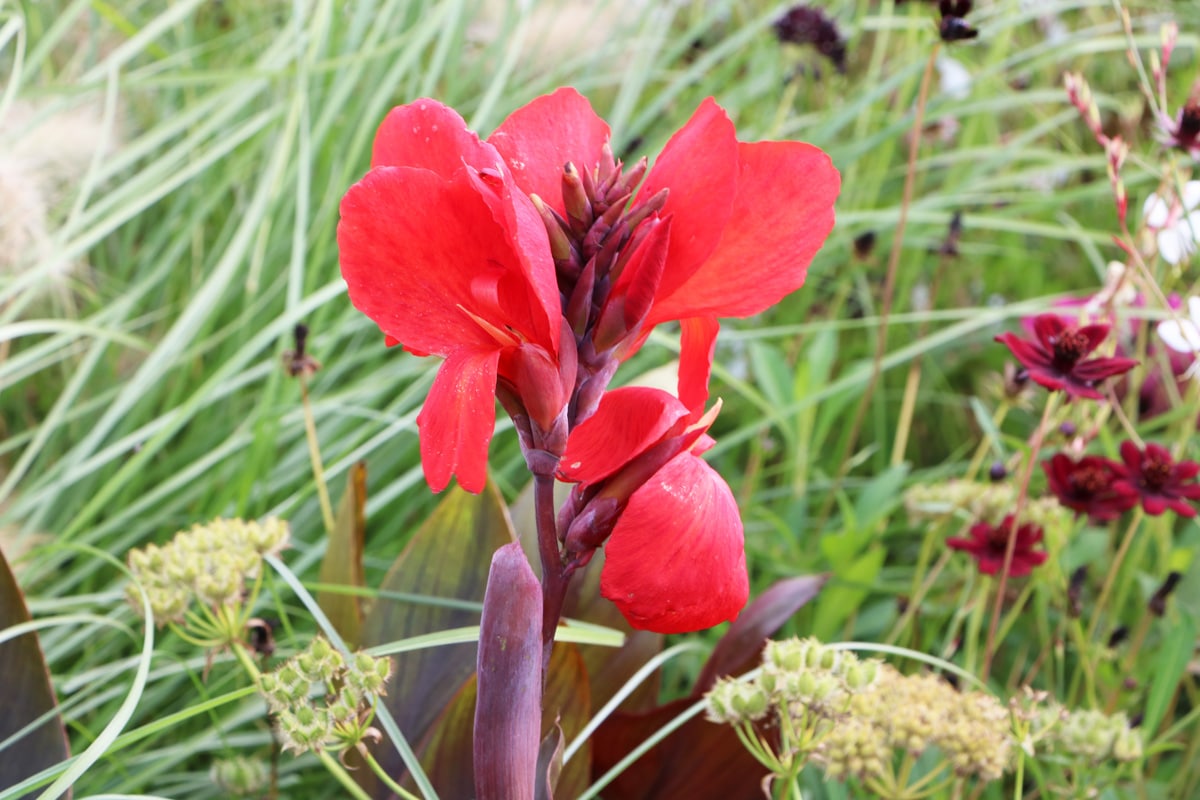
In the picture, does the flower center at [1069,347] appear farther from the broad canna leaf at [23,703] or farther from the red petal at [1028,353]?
the broad canna leaf at [23,703]

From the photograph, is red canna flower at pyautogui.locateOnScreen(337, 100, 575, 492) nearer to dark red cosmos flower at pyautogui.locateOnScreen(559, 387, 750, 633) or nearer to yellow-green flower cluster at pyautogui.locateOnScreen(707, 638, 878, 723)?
dark red cosmos flower at pyautogui.locateOnScreen(559, 387, 750, 633)

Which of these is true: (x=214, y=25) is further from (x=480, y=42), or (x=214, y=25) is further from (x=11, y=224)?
(x=11, y=224)

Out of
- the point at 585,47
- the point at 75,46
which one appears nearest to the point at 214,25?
the point at 75,46

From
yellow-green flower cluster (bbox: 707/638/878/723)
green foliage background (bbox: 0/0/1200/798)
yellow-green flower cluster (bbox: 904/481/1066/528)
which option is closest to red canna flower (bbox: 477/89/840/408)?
yellow-green flower cluster (bbox: 707/638/878/723)

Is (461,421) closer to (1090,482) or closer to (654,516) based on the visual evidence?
(654,516)

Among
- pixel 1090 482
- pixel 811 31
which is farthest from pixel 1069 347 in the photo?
pixel 811 31

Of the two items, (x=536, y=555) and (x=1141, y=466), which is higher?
(x=536, y=555)

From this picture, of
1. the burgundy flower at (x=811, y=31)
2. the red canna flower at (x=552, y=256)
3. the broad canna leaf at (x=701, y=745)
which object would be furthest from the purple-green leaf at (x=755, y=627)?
the burgundy flower at (x=811, y=31)
